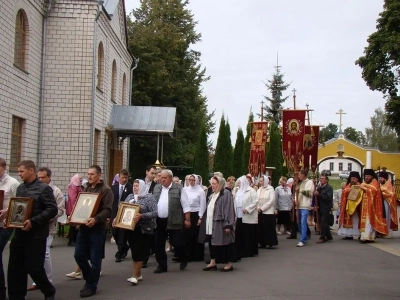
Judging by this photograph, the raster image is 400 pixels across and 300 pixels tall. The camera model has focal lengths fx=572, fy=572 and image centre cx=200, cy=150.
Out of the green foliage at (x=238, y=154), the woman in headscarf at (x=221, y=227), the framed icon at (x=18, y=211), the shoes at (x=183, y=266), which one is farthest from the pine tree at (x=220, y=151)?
the framed icon at (x=18, y=211)

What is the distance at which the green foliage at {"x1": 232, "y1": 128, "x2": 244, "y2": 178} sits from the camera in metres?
35.7

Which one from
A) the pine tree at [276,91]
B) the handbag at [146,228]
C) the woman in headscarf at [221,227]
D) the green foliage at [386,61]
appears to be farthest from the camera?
the pine tree at [276,91]

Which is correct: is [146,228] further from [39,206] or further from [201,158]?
[201,158]

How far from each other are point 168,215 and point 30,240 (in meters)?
3.63

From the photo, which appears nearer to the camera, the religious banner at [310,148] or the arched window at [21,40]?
the arched window at [21,40]

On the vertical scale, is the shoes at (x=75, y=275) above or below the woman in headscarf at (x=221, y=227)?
below

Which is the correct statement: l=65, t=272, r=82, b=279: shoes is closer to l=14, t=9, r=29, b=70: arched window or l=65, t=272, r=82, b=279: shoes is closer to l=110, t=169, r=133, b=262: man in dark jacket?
l=110, t=169, r=133, b=262: man in dark jacket

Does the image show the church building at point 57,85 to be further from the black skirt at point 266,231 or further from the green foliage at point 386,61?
the green foliage at point 386,61

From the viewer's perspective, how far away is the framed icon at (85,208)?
8.25 m

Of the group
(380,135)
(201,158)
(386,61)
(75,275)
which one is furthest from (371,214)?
(380,135)

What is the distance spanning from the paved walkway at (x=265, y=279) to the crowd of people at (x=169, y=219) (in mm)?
308

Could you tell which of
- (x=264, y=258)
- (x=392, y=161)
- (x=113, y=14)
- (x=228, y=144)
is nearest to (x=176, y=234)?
(x=264, y=258)

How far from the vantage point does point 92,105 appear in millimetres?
20219

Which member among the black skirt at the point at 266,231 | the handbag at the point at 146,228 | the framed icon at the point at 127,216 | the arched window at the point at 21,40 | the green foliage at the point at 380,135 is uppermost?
the green foliage at the point at 380,135
